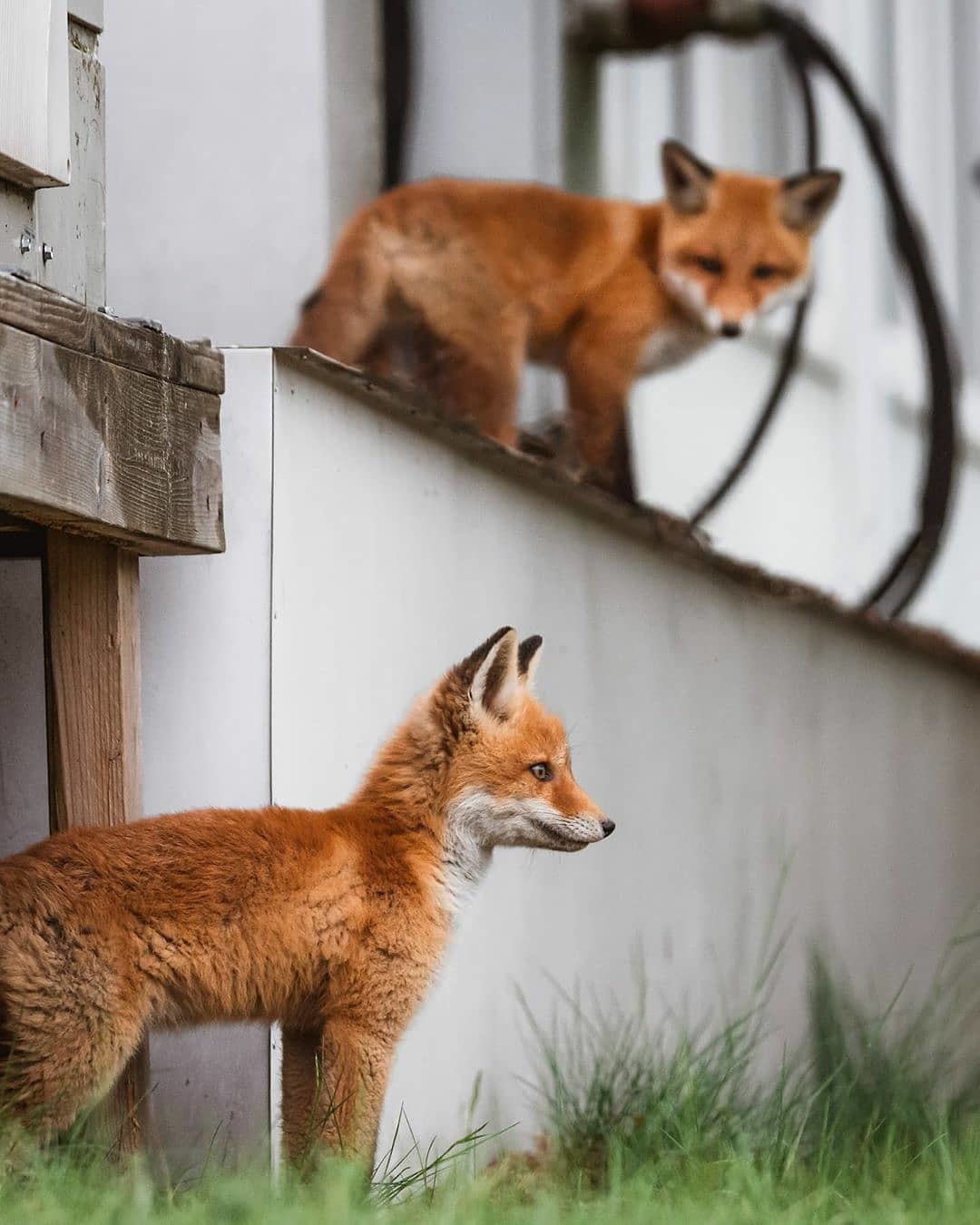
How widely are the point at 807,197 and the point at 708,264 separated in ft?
1.72

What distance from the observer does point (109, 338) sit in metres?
3.23

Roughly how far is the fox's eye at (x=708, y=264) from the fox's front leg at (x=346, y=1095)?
3.35m

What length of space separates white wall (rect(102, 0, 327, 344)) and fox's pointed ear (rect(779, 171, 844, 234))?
68.6 inches

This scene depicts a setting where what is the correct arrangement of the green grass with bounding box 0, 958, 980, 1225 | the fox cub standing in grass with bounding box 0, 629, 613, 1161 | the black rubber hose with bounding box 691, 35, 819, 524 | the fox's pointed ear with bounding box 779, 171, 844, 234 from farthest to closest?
the black rubber hose with bounding box 691, 35, 819, 524
the fox's pointed ear with bounding box 779, 171, 844, 234
the fox cub standing in grass with bounding box 0, 629, 613, 1161
the green grass with bounding box 0, 958, 980, 1225

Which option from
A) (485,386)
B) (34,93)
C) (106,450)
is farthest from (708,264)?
(106,450)

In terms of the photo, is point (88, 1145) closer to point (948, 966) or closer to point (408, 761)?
point (408, 761)

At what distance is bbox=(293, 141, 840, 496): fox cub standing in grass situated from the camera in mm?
5328

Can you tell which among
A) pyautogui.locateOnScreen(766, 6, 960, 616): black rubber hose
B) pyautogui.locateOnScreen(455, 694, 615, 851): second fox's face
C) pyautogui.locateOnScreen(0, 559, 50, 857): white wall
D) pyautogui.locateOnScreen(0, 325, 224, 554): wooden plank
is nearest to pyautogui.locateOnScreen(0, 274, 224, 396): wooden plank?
pyautogui.locateOnScreen(0, 325, 224, 554): wooden plank

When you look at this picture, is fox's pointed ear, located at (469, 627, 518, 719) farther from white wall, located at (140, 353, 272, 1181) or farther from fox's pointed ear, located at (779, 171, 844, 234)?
fox's pointed ear, located at (779, 171, 844, 234)

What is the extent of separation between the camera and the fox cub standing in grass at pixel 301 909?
9.59ft

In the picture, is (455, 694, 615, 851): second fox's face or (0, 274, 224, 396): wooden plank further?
(455, 694, 615, 851): second fox's face

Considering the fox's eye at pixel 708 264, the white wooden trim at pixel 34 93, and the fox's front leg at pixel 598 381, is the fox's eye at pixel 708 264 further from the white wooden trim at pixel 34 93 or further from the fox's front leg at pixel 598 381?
the white wooden trim at pixel 34 93

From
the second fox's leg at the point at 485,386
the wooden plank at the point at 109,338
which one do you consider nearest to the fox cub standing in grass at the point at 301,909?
the wooden plank at the point at 109,338

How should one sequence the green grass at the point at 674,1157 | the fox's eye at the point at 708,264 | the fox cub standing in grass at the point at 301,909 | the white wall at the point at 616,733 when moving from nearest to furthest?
the green grass at the point at 674,1157 → the fox cub standing in grass at the point at 301,909 → the white wall at the point at 616,733 → the fox's eye at the point at 708,264
